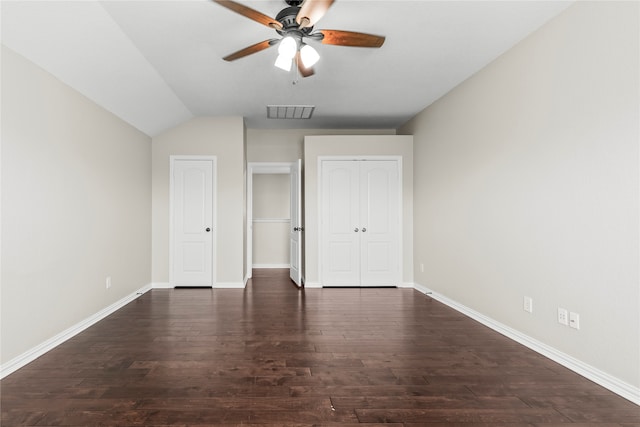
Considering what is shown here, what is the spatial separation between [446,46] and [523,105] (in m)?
0.89

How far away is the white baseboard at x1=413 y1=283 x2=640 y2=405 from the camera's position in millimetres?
2135

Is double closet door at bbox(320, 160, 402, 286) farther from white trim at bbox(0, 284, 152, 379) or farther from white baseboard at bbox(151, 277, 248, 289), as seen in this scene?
white trim at bbox(0, 284, 152, 379)

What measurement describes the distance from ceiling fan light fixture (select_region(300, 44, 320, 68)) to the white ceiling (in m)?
0.34

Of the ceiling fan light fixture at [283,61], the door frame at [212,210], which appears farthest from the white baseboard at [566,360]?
the door frame at [212,210]

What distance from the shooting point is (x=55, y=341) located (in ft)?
9.83

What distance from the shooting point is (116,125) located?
420cm

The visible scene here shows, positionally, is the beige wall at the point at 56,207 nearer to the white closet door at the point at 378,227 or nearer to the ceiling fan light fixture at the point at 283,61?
the ceiling fan light fixture at the point at 283,61

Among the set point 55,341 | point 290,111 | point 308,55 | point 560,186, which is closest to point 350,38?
point 308,55

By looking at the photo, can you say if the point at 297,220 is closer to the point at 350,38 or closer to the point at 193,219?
the point at 193,219

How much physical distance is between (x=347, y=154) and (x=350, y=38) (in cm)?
300

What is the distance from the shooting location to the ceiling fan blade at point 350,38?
2402 millimetres

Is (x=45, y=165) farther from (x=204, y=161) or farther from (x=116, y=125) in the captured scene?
(x=204, y=161)

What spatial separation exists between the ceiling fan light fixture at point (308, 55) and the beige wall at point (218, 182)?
9.68 ft

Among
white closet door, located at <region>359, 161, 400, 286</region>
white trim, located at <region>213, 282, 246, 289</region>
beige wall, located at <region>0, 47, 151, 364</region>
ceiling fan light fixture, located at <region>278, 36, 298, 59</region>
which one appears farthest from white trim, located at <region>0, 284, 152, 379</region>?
white closet door, located at <region>359, 161, 400, 286</region>
